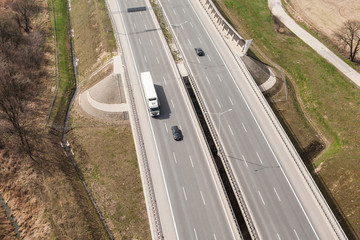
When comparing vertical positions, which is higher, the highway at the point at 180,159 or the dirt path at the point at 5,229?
the highway at the point at 180,159

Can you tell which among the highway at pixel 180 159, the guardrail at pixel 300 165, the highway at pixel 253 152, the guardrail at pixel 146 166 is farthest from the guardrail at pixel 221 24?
the guardrail at pixel 146 166

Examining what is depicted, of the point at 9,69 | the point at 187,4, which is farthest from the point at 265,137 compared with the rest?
the point at 9,69

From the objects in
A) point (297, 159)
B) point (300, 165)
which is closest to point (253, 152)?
point (297, 159)

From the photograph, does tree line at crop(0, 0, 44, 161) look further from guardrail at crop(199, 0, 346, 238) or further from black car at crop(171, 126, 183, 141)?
guardrail at crop(199, 0, 346, 238)

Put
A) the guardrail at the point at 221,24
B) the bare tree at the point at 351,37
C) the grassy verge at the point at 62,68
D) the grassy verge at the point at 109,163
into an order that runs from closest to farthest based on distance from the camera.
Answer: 1. the grassy verge at the point at 109,163
2. the grassy verge at the point at 62,68
3. the guardrail at the point at 221,24
4. the bare tree at the point at 351,37

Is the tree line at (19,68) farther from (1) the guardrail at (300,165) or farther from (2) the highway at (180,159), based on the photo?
(1) the guardrail at (300,165)

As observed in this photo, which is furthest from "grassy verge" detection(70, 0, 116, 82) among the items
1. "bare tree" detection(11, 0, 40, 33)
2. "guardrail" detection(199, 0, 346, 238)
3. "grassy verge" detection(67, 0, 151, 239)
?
"guardrail" detection(199, 0, 346, 238)
